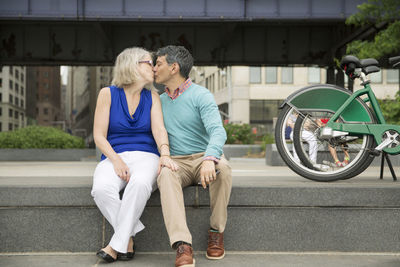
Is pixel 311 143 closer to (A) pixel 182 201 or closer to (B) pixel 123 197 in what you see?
(A) pixel 182 201

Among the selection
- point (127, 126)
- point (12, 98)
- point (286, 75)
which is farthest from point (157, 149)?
point (12, 98)

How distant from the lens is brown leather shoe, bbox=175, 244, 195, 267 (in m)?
3.15

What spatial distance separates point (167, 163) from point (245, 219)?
85 cm

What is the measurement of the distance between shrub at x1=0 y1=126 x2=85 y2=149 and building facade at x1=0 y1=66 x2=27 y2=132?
67.6 m

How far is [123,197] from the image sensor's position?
3346 mm

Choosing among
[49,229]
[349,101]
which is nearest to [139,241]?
[49,229]

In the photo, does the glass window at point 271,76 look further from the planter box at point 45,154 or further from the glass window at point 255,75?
the planter box at point 45,154

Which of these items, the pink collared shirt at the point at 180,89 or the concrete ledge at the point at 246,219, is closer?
the concrete ledge at the point at 246,219

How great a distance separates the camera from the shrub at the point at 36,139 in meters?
19.4

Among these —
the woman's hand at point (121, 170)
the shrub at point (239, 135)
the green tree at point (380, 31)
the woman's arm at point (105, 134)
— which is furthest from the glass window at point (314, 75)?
the woman's hand at point (121, 170)

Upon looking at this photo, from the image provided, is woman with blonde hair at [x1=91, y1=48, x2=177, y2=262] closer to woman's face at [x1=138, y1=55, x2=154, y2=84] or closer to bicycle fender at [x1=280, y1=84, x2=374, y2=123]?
woman's face at [x1=138, y1=55, x2=154, y2=84]

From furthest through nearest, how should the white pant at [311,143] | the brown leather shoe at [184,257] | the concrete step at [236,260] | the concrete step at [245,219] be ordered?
the white pant at [311,143] → the concrete step at [245,219] → the concrete step at [236,260] → the brown leather shoe at [184,257]

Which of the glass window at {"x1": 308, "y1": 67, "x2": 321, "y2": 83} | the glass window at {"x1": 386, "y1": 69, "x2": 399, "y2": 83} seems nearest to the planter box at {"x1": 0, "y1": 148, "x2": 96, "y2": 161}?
the glass window at {"x1": 308, "y1": 67, "x2": 321, "y2": 83}

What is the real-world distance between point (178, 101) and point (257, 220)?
121 cm
